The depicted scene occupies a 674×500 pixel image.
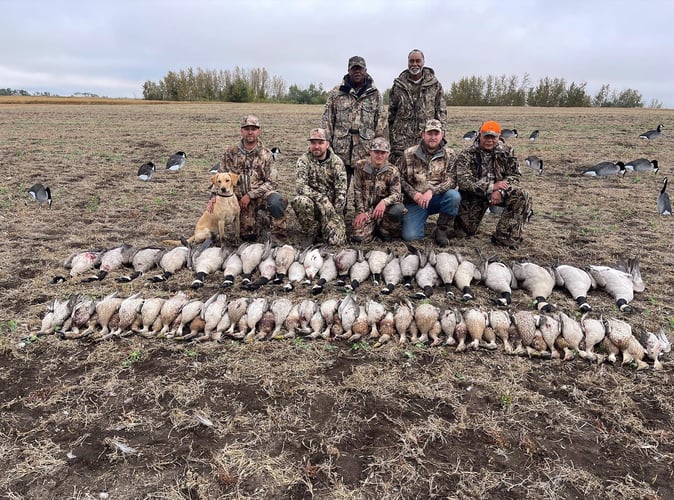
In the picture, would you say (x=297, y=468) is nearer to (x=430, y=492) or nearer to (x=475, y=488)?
(x=430, y=492)

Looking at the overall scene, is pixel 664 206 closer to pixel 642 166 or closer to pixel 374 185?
pixel 642 166

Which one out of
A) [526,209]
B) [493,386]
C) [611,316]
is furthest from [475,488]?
[526,209]

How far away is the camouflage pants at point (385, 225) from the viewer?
638 centimetres

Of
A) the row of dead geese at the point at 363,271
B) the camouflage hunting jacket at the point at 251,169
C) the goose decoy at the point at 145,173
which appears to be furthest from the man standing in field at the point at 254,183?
the goose decoy at the point at 145,173

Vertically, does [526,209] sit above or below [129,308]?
above

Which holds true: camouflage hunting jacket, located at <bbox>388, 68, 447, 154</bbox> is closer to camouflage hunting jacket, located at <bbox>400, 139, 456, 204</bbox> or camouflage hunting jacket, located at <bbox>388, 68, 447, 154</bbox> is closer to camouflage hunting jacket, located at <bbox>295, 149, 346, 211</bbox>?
camouflage hunting jacket, located at <bbox>400, 139, 456, 204</bbox>

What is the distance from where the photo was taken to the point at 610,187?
9867 mm

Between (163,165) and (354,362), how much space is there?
35.0 feet

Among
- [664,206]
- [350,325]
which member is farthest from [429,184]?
[664,206]

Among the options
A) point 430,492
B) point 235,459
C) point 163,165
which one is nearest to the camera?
point 430,492

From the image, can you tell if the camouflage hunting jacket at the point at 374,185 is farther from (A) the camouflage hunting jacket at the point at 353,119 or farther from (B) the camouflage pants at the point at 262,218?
(B) the camouflage pants at the point at 262,218

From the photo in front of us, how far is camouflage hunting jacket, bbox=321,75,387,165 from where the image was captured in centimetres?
674

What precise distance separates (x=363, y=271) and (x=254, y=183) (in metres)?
2.41

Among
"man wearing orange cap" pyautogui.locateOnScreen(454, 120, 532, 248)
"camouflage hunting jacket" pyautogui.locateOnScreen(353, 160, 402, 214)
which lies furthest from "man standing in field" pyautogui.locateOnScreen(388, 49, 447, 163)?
"camouflage hunting jacket" pyautogui.locateOnScreen(353, 160, 402, 214)
